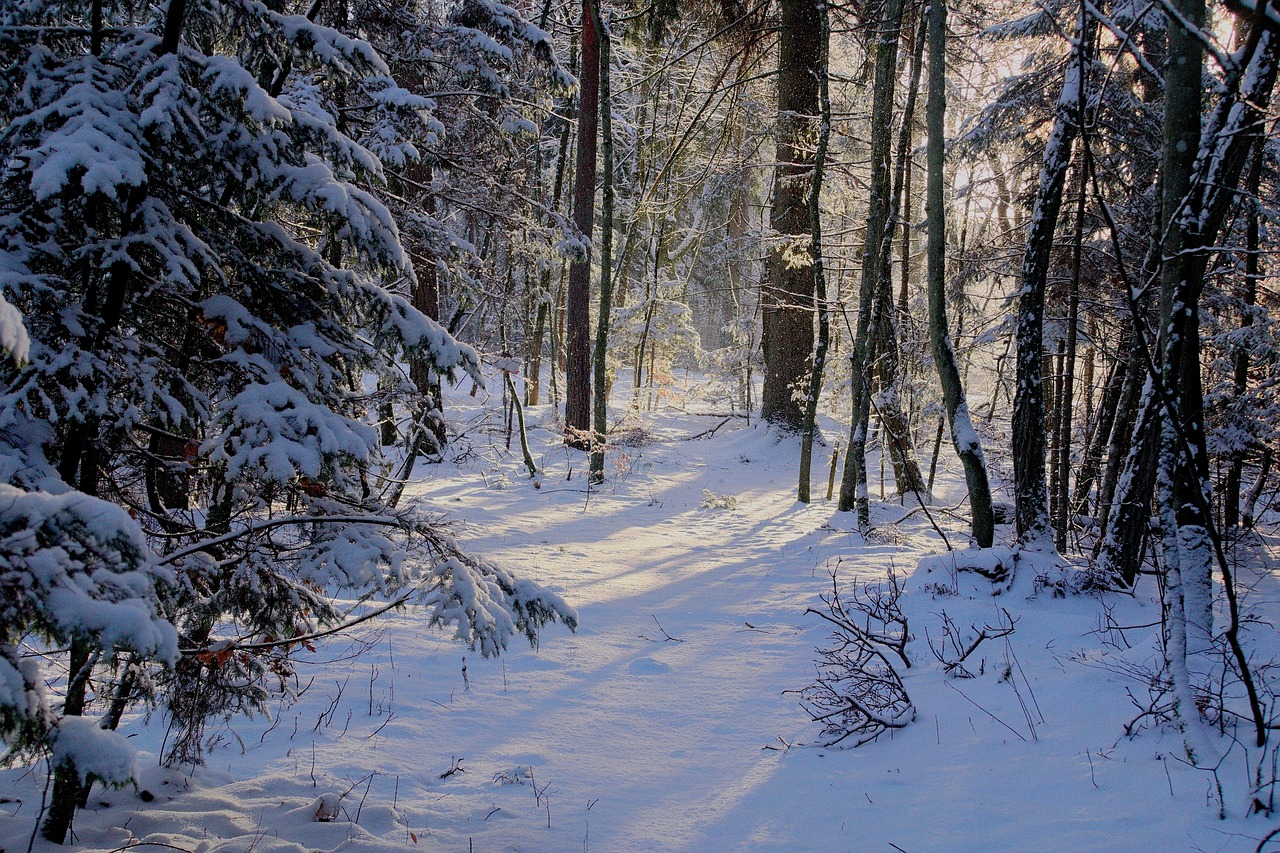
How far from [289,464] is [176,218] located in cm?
130

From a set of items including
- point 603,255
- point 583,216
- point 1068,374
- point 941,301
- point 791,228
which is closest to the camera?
point 941,301

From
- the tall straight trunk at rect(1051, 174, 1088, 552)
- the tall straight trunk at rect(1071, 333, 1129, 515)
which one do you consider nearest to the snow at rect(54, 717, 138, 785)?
the tall straight trunk at rect(1051, 174, 1088, 552)

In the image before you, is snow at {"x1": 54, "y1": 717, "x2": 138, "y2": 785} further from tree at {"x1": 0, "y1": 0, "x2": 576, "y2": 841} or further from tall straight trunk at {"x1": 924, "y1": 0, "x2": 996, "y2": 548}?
tall straight trunk at {"x1": 924, "y1": 0, "x2": 996, "y2": 548}

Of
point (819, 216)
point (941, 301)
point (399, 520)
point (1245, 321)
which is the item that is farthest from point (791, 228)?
point (399, 520)

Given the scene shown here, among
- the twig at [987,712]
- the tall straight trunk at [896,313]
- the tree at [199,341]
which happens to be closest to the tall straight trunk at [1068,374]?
the tall straight trunk at [896,313]

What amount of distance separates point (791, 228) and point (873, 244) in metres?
5.31

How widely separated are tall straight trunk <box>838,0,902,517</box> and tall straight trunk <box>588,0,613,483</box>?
3925 millimetres

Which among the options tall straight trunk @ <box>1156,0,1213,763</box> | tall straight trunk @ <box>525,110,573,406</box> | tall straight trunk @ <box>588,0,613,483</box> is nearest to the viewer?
tall straight trunk @ <box>1156,0,1213,763</box>

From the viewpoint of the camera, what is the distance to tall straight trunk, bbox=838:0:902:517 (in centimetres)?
923

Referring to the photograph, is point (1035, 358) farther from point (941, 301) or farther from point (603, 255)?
point (603, 255)

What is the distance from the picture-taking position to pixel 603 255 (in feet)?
35.9

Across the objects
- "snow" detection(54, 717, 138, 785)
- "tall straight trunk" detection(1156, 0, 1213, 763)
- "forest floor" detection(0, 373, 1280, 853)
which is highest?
"tall straight trunk" detection(1156, 0, 1213, 763)

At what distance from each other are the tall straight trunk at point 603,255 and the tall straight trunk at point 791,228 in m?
2.93

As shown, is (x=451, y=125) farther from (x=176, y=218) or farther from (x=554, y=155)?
(x=554, y=155)
